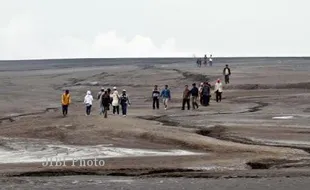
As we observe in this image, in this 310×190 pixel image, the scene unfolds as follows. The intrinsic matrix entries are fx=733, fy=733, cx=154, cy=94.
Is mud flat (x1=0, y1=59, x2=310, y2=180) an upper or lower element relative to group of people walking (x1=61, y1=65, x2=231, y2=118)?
lower

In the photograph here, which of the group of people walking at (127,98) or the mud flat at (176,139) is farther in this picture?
the group of people walking at (127,98)

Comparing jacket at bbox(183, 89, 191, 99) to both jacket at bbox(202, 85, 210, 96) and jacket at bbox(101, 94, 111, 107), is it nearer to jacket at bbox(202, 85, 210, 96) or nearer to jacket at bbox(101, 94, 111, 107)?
jacket at bbox(202, 85, 210, 96)

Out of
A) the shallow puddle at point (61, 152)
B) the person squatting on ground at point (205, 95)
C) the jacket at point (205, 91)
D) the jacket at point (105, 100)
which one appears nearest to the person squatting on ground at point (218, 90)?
the person squatting on ground at point (205, 95)

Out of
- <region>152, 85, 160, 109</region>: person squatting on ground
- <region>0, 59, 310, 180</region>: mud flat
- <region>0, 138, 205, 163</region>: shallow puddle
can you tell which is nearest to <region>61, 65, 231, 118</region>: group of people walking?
<region>152, 85, 160, 109</region>: person squatting on ground

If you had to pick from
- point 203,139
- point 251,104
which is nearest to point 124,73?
point 251,104

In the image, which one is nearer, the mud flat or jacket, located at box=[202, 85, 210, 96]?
the mud flat

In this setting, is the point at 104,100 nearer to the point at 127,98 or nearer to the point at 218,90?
the point at 127,98

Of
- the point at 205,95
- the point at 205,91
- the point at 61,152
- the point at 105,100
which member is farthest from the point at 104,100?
the point at 61,152

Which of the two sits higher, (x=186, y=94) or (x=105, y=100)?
(x=105, y=100)

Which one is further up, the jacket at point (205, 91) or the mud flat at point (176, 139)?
the jacket at point (205, 91)

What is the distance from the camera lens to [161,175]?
673 inches

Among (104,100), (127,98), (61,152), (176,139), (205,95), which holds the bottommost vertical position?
(61,152)

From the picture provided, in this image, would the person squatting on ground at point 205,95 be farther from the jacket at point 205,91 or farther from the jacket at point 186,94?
the jacket at point 186,94

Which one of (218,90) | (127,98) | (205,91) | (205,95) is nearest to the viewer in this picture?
(127,98)
